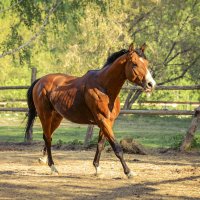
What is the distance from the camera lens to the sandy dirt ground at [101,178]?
7.58 meters

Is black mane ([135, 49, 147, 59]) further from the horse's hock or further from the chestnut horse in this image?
the horse's hock

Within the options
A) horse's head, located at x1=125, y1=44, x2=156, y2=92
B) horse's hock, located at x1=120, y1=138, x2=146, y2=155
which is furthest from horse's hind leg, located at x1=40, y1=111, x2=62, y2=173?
horse's hock, located at x1=120, y1=138, x2=146, y2=155

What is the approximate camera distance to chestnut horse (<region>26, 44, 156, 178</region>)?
8.85 m

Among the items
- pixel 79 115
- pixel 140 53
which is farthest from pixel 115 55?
pixel 79 115

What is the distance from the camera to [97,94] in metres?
9.13

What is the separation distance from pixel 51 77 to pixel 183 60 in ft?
80.1

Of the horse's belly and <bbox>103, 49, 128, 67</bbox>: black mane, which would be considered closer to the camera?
<bbox>103, 49, 128, 67</bbox>: black mane

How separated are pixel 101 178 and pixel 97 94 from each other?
3.91 feet

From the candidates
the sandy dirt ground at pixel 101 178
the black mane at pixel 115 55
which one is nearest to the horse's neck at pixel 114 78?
the black mane at pixel 115 55

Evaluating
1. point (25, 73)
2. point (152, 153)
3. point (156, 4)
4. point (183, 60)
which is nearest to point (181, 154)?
→ point (152, 153)

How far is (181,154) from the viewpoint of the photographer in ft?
42.3

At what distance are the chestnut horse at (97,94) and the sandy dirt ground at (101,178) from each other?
394mm

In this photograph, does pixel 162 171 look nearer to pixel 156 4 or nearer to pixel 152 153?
pixel 152 153

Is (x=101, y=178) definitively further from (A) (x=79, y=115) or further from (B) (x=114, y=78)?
(B) (x=114, y=78)
